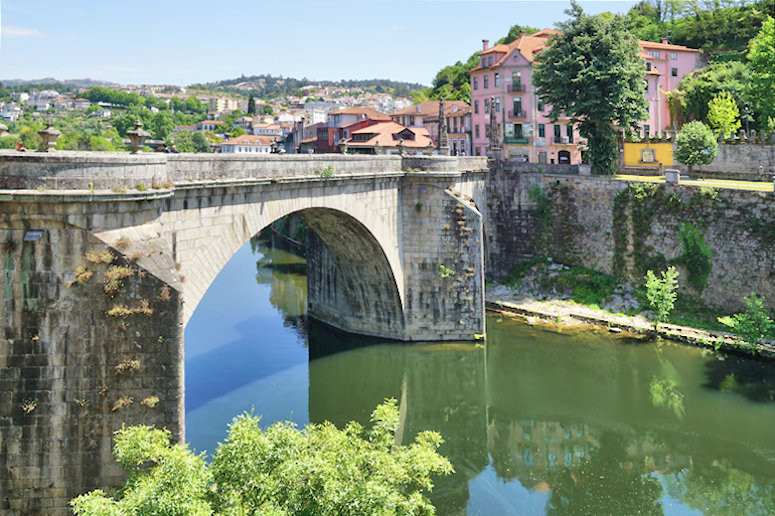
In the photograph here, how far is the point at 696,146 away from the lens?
4281cm

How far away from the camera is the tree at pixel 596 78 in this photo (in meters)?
42.4

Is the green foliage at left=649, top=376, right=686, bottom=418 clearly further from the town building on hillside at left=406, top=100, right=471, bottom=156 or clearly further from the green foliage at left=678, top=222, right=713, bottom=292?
the town building on hillside at left=406, top=100, right=471, bottom=156

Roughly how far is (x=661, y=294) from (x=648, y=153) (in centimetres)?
1525

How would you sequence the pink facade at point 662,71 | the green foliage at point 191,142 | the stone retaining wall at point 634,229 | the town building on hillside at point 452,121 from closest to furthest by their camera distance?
the stone retaining wall at point 634,229 → the pink facade at point 662,71 → the town building on hillside at point 452,121 → the green foliage at point 191,142

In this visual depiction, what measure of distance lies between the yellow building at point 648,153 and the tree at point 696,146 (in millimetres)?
3706

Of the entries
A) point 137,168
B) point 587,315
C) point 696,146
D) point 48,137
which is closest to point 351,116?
point 696,146

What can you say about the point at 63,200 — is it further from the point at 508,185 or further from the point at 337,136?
the point at 337,136

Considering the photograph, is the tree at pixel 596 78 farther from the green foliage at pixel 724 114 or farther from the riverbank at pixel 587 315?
the green foliage at pixel 724 114

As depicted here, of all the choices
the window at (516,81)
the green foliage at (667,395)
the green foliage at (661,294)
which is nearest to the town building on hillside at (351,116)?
the window at (516,81)

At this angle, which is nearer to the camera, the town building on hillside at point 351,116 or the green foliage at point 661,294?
the green foliage at point 661,294

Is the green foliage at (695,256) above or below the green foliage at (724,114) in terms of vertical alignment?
below

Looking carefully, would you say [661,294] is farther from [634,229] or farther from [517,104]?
[517,104]

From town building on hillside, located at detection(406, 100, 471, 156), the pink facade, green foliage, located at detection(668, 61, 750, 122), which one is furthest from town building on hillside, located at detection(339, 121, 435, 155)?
green foliage, located at detection(668, 61, 750, 122)

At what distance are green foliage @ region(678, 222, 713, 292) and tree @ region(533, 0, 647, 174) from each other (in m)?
8.02
